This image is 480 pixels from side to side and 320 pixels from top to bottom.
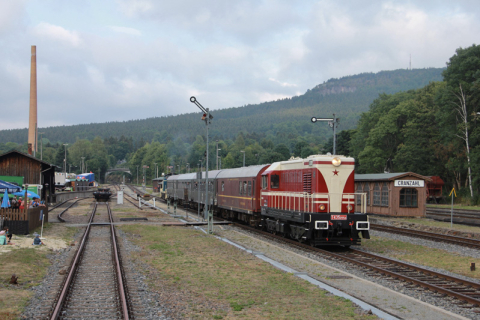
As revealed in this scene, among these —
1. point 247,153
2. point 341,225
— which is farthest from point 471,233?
point 247,153

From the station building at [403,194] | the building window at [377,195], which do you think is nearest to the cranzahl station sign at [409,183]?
the station building at [403,194]

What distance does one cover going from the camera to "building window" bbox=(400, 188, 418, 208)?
34469 millimetres

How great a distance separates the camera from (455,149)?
59.2 meters

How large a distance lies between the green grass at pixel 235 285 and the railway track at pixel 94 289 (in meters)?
1.12

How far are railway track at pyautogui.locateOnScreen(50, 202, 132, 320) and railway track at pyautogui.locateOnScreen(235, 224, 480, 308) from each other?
25.4 ft

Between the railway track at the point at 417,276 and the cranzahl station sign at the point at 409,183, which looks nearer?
the railway track at the point at 417,276

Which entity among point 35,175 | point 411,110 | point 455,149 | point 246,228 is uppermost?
point 411,110

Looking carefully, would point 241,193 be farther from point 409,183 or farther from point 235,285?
point 235,285

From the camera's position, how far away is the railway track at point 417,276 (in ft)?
36.8

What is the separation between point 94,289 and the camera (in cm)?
1140

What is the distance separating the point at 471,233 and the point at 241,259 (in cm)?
1497

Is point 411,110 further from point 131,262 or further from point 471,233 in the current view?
point 131,262

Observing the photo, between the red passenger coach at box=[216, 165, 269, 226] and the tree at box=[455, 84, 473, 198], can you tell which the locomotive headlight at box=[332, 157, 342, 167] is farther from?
the tree at box=[455, 84, 473, 198]

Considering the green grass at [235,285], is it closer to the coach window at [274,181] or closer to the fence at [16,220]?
the coach window at [274,181]
